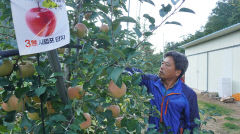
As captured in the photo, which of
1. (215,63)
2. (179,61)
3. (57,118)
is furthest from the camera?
(215,63)

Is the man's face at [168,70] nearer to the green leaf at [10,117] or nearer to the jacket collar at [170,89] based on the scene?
the jacket collar at [170,89]

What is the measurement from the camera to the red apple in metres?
0.78

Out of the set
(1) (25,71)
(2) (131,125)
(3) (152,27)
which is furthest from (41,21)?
(2) (131,125)

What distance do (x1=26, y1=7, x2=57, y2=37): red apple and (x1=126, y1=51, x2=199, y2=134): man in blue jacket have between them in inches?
38.1

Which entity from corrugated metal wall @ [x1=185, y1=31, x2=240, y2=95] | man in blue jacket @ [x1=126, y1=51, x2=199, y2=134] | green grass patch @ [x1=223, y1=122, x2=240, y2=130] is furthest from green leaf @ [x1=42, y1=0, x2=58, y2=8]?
corrugated metal wall @ [x1=185, y1=31, x2=240, y2=95]

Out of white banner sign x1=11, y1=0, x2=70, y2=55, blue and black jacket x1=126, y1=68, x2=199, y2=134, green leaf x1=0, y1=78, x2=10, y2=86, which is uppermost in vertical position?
white banner sign x1=11, y1=0, x2=70, y2=55

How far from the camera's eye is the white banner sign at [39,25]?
2.46 ft

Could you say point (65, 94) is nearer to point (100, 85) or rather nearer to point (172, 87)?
point (100, 85)

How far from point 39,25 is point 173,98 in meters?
1.29

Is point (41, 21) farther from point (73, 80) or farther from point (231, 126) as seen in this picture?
point (231, 126)

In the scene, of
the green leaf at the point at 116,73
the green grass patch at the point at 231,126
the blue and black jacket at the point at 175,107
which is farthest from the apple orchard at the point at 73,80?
the green grass patch at the point at 231,126

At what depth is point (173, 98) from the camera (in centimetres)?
175

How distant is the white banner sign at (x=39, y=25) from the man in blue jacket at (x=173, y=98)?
945 millimetres

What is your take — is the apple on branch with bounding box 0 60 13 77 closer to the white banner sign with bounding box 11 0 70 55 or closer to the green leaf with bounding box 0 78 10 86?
the green leaf with bounding box 0 78 10 86
